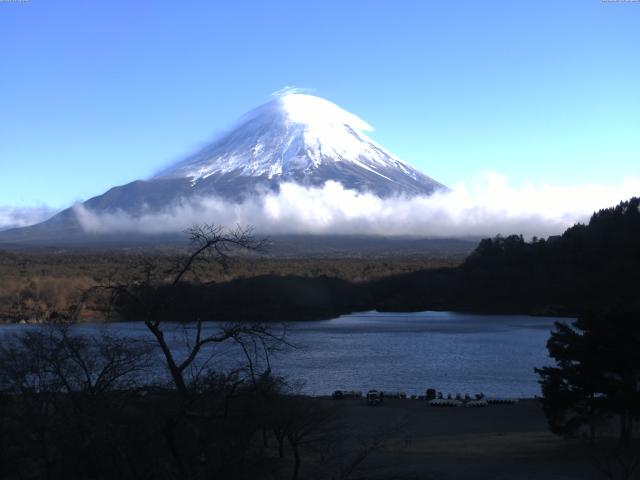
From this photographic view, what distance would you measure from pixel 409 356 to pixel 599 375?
19.8 m

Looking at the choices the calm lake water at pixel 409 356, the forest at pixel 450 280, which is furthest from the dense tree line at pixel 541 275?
the calm lake water at pixel 409 356

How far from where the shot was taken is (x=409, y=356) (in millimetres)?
33094

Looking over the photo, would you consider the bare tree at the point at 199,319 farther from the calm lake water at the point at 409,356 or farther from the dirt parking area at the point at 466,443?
the calm lake water at the point at 409,356

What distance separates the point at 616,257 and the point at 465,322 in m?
17.0

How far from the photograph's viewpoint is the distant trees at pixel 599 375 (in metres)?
13.3

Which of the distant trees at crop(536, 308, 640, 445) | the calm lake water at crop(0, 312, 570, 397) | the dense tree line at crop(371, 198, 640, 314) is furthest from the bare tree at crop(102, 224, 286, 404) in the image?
the dense tree line at crop(371, 198, 640, 314)

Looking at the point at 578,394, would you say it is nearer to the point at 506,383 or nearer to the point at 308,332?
the point at 506,383

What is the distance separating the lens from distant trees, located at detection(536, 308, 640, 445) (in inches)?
522

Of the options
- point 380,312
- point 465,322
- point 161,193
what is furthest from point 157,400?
point 161,193

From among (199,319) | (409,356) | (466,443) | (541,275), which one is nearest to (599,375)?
(466,443)

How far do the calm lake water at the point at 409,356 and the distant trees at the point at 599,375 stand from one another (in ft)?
18.5

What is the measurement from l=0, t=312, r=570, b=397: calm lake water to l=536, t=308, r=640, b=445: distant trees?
5.65 m

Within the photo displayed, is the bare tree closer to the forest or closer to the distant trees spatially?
the distant trees

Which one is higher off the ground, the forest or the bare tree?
the bare tree
